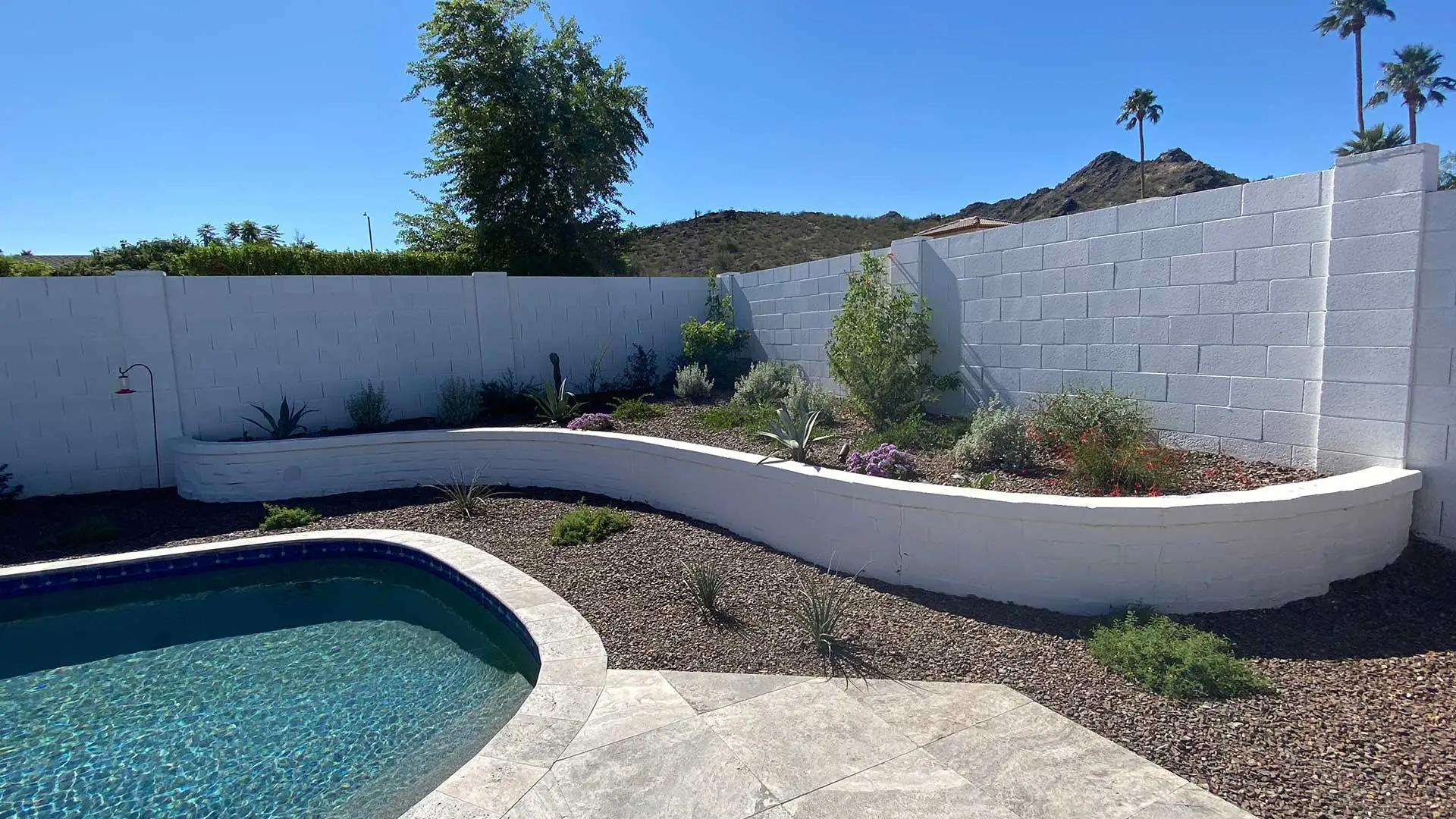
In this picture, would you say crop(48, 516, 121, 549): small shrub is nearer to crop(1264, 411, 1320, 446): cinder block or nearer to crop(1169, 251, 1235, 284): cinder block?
crop(1169, 251, 1235, 284): cinder block

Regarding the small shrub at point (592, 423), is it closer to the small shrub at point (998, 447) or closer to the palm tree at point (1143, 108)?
the small shrub at point (998, 447)

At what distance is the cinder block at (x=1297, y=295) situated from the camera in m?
4.61

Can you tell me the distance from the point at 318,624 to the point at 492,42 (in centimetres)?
1260

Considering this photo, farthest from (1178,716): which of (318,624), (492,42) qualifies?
(492,42)

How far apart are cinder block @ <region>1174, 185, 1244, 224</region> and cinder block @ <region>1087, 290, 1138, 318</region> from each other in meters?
0.65

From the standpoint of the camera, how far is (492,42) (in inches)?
558

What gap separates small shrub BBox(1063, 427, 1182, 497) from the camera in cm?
454

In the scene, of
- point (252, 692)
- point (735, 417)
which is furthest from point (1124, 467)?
point (252, 692)

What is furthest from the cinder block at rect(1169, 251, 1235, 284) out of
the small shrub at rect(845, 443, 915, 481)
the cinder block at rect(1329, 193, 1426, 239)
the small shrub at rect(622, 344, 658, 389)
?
the small shrub at rect(622, 344, 658, 389)

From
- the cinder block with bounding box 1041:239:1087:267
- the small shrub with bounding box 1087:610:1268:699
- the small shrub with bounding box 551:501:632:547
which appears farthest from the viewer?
the small shrub with bounding box 551:501:632:547

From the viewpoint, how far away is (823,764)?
2.97m

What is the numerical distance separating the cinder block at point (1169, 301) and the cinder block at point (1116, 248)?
31 cm

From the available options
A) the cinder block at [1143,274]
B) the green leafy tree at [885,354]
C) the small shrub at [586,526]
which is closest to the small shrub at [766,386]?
the green leafy tree at [885,354]

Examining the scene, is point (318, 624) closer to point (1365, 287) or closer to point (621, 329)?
point (621, 329)
